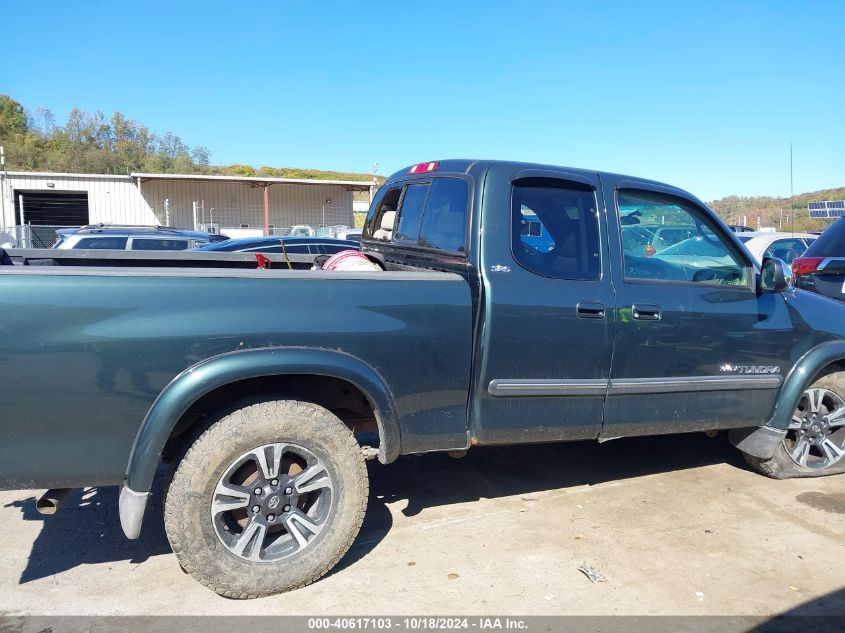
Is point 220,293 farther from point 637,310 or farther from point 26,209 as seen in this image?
point 26,209

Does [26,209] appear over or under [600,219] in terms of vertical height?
over

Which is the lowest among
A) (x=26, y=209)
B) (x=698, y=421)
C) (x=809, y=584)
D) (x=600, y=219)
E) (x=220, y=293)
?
(x=809, y=584)

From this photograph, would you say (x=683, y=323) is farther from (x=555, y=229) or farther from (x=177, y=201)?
(x=177, y=201)

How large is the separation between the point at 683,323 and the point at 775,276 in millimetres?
701

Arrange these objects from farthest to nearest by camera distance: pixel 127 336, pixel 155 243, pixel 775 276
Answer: pixel 155 243, pixel 775 276, pixel 127 336

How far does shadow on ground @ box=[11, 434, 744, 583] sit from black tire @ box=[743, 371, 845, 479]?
0.37 meters

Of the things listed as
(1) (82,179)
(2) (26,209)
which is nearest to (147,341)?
(1) (82,179)

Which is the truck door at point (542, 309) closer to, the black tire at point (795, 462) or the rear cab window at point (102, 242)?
the black tire at point (795, 462)

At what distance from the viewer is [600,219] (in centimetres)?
380

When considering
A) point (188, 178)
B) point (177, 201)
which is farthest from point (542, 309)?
point (177, 201)

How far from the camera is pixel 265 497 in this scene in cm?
306

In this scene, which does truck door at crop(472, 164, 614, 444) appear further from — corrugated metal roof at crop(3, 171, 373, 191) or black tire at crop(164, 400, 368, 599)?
corrugated metal roof at crop(3, 171, 373, 191)

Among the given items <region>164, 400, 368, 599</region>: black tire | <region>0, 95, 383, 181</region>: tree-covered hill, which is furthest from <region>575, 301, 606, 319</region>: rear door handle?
<region>0, 95, 383, 181</region>: tree-covered hill

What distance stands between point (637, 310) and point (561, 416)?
2.37 feet
